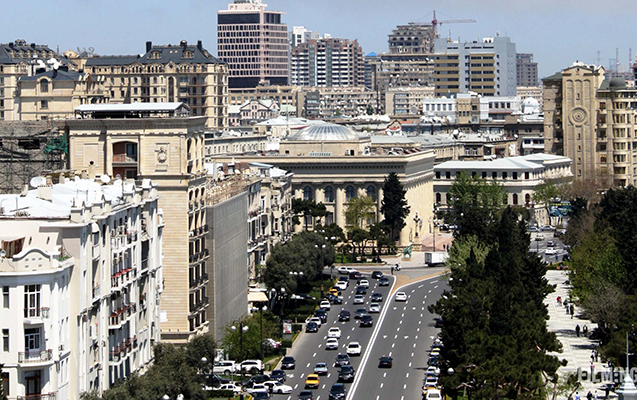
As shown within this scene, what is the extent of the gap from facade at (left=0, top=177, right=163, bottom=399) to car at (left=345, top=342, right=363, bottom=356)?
2657cm

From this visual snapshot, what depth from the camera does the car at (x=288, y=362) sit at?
11025 cm

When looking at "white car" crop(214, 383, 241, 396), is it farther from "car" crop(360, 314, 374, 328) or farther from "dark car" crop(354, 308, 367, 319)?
"dark car" crop(354, 308, 367, 319)

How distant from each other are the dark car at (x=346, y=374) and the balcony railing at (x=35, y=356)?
38.6 metres

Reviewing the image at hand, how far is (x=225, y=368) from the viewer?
10388cm

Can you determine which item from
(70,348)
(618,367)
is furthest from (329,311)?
(70,348)

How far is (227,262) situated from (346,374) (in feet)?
48.9

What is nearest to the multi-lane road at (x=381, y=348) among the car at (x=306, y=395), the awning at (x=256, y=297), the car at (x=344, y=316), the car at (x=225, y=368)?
the car at (x=344, y=316)

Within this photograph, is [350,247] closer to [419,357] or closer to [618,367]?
[419,357]

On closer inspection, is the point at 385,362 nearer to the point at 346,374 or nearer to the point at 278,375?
the point at 346,374

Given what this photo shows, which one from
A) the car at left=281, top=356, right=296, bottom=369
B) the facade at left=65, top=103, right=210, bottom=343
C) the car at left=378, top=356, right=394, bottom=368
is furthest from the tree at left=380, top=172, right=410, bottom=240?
the facade at left=65, top=103, right=210, bottom=343

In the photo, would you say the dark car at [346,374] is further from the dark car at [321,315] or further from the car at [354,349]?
the dark car at [321,315]

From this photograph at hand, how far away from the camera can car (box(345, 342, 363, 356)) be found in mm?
116938

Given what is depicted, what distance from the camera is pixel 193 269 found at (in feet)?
344

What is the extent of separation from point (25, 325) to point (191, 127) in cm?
3674
